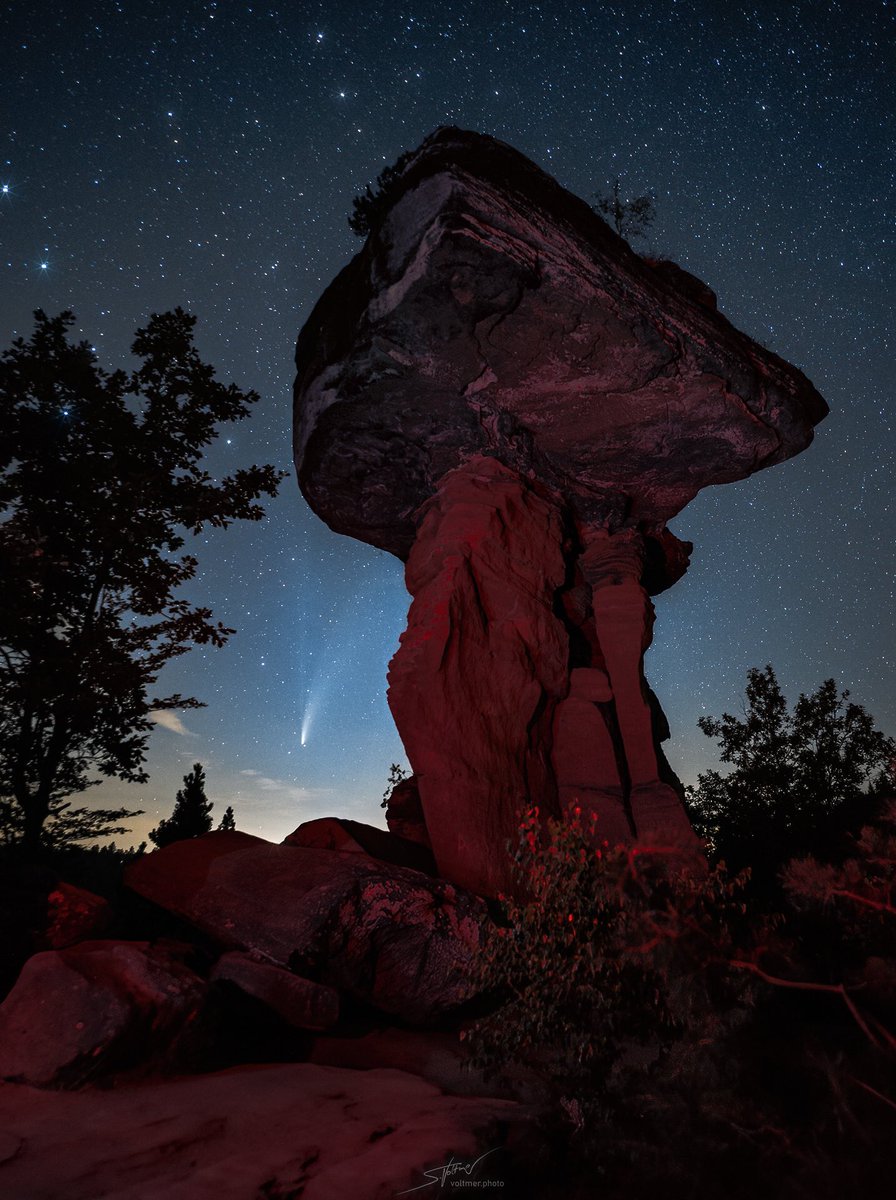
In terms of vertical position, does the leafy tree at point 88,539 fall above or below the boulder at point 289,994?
above

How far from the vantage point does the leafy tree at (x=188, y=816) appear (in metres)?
20.6

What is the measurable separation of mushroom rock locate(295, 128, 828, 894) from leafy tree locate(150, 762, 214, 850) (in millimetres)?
13732

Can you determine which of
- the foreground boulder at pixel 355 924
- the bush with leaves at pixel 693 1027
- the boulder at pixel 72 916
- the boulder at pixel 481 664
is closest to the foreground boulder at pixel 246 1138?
the bush with leaves at pixel 693 1027

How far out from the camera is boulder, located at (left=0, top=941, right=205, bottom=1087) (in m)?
4.79

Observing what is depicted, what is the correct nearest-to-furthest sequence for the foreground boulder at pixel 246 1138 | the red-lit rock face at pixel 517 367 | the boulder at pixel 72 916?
the foreground boulder at pixel 246 1138 < the boulder at pixel 72 916 < the red-lit rock face at pixel 517 367

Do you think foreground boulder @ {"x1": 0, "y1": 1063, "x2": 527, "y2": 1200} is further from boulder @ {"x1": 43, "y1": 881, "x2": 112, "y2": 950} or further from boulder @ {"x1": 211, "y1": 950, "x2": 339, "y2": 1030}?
boulder @ {"x1": 43, "y1": 881, "x2": 112, "y2": 950}

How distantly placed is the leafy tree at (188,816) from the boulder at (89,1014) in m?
16.1

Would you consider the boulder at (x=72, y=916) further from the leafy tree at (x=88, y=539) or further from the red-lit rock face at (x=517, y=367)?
the red-lit rock face at (x=517, y=367)

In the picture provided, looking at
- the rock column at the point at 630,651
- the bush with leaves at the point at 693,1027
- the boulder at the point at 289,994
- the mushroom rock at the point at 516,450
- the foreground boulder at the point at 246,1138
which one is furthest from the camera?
the rock column at the point at 630,651

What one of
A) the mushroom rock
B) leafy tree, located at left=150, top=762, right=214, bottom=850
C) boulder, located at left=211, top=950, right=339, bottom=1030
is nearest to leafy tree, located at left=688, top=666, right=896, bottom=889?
the mushroom rock

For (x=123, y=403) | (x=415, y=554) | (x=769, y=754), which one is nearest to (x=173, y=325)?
(x=123, y=403)

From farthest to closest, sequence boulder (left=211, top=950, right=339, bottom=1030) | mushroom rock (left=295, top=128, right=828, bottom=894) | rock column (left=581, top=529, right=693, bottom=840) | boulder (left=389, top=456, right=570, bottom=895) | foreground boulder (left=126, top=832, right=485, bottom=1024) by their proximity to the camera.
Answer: rock column (left=581, top=529, right=693, bottom=840)
boulder (left=389, top=456, right=570, bottom=895)
mushroom rock (left=295, top=128, right=828, bottom=894)
foreground boulder (left=126, top=832, right=485, bottom=1024)
boulder (left=211, top=950, right=339, bottom=1030)

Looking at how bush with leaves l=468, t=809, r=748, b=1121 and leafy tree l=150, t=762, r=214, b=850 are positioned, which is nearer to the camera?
bush with leaves l=468, t=809, r=748, b=1121

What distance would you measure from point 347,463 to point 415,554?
2.01m
